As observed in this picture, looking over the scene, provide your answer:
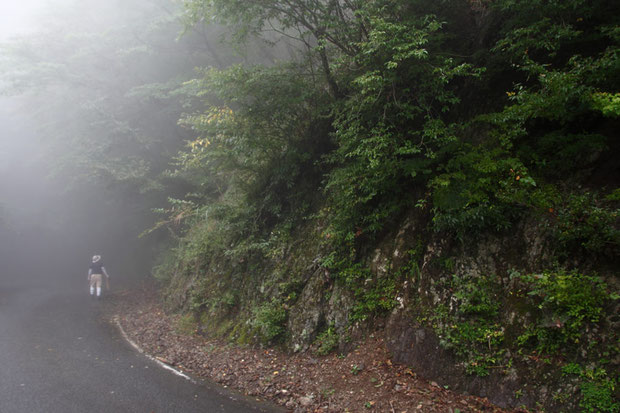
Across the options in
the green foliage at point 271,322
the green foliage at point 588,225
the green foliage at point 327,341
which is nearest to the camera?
the green foliage at point 588,225

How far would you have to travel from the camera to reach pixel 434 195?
5.04 metres

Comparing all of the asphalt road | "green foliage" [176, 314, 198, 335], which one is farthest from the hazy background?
"green foliage" [176, 314, 198, 335]

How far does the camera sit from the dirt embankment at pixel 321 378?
4.21 metres

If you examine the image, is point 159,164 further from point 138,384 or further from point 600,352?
point 600,352

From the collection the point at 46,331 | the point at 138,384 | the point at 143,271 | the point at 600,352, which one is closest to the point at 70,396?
the point at 138,384

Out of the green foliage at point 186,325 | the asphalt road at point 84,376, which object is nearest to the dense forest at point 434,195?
the green foliage at point 186,325

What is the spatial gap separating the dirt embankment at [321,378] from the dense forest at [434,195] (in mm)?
236

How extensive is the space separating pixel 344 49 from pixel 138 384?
7.37m

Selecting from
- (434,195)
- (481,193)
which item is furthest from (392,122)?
(481,193)

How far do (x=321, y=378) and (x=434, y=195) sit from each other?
10.9 feet

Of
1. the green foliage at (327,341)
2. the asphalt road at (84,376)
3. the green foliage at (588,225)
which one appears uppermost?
the green foliage at (588,225)

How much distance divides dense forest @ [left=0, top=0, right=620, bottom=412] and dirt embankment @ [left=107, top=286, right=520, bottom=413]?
0.77 feet

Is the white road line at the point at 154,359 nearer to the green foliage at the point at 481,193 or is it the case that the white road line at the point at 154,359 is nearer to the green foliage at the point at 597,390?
the green foliage at the point at 481,193

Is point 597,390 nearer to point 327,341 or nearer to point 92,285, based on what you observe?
point 327,341
